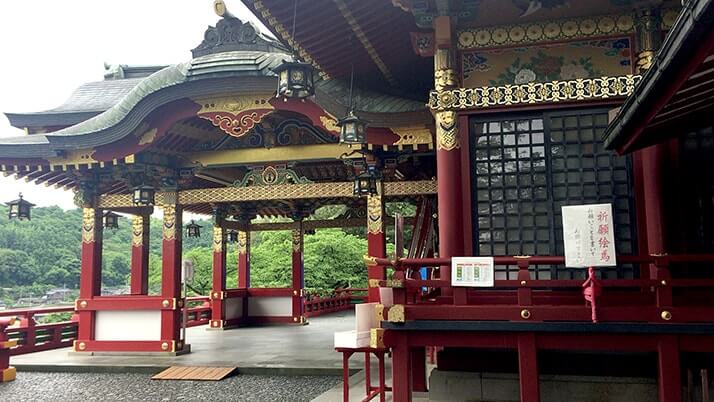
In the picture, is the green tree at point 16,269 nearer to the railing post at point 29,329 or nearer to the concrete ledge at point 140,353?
the railing post at point 29,329

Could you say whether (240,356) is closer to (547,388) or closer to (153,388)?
(153,388)

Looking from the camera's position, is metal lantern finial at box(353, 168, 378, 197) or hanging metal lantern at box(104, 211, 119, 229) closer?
metal lantern finial at box(353, 168, 378, 197)

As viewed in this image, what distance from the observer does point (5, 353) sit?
11.3 m

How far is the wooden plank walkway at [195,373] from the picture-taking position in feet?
35.4

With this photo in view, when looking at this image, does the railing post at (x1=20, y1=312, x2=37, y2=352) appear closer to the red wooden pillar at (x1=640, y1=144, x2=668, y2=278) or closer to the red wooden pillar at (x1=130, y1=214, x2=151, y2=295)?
the red wooden pillar at (x1=130, y1=214, x2=151, y2=295)

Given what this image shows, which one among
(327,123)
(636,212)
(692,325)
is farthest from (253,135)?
(692,325)

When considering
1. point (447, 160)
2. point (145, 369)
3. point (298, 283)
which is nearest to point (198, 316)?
point (298, 283)

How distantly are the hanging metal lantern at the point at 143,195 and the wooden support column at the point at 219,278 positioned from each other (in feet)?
19.2

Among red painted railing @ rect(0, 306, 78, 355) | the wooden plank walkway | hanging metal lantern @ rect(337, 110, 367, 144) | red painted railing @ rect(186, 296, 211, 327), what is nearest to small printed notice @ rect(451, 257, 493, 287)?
hanging metal lantern @ rect(337, 110, 367, 144)

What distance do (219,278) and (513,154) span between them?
43.8ft

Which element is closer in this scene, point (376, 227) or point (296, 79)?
point (296, 79)

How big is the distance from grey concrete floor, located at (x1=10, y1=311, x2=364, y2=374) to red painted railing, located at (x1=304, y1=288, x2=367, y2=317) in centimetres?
788

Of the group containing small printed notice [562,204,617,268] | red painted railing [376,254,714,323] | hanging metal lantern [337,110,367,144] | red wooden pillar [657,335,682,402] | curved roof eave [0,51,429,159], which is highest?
curved roof eave [0,51,429,159]

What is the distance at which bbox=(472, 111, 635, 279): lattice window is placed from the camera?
766 centimetres
